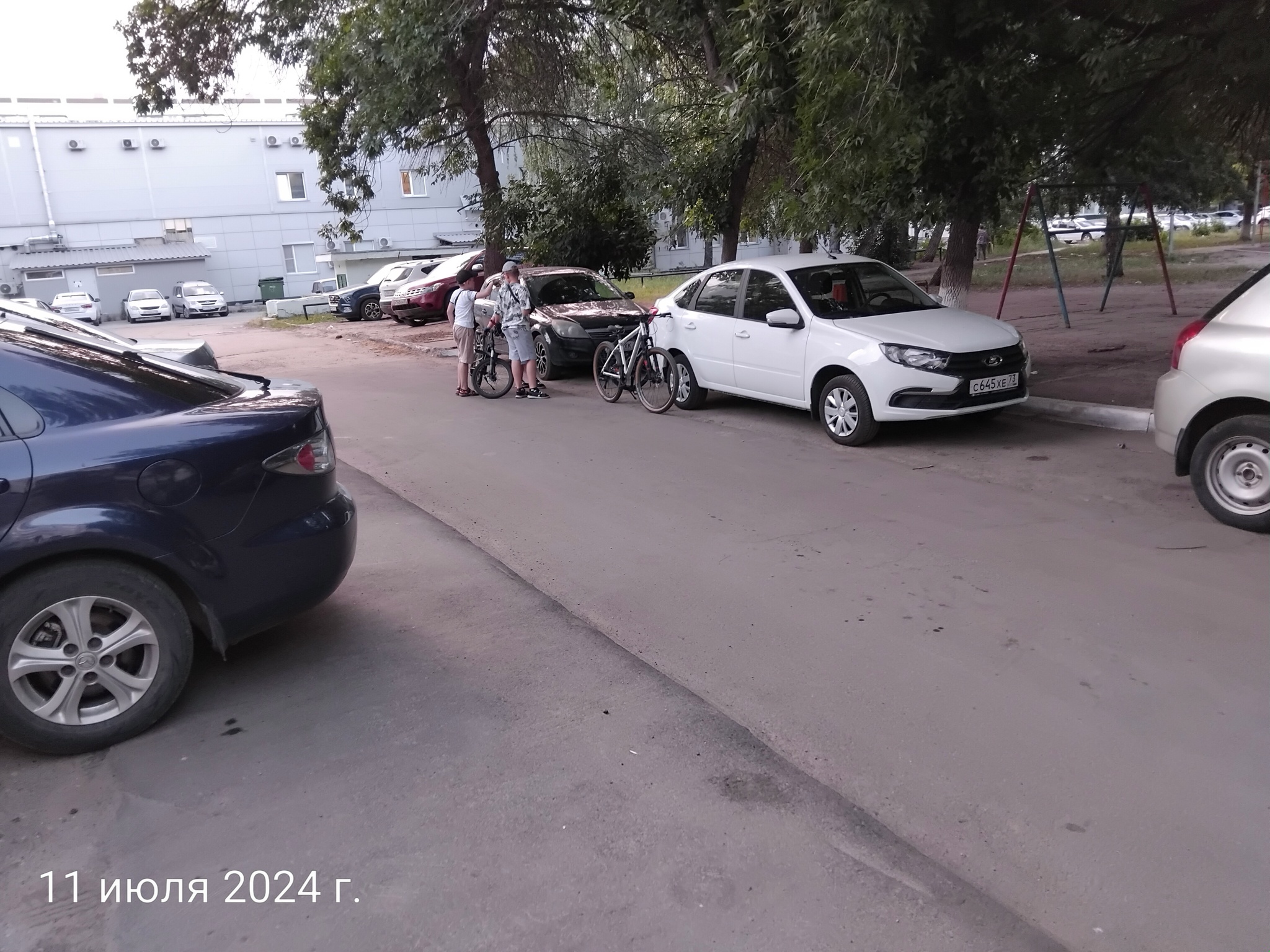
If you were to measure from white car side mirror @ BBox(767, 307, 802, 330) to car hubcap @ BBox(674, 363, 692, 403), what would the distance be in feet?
5.65

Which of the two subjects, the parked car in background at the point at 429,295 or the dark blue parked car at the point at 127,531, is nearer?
the dark blue parked car at the point at 127,531

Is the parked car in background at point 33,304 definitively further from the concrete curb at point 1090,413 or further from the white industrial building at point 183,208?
the white industrial building at point 183,208

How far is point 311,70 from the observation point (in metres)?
19.0

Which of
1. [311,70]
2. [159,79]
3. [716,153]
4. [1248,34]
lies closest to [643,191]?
[716,153]

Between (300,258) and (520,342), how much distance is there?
3913 centimetres

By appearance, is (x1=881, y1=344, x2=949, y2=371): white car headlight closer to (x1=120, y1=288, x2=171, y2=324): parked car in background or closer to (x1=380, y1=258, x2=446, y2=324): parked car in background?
(x1=380, y1=258, x2=446, y2=324): parked car in background

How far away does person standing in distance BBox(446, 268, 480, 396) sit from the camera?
12531 millimetres

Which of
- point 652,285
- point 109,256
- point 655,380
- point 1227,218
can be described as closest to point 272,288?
point 109,256

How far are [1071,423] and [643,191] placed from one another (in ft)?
41.0

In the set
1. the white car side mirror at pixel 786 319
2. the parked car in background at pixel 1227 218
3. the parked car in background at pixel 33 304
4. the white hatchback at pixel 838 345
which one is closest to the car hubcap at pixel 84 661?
the white hatchback at pixel 838 345

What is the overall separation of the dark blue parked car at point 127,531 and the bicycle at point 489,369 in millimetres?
8368

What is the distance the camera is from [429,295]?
24.5 metres

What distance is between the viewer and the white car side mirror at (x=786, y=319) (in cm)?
938

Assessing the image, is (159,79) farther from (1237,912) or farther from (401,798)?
(1237,912)
